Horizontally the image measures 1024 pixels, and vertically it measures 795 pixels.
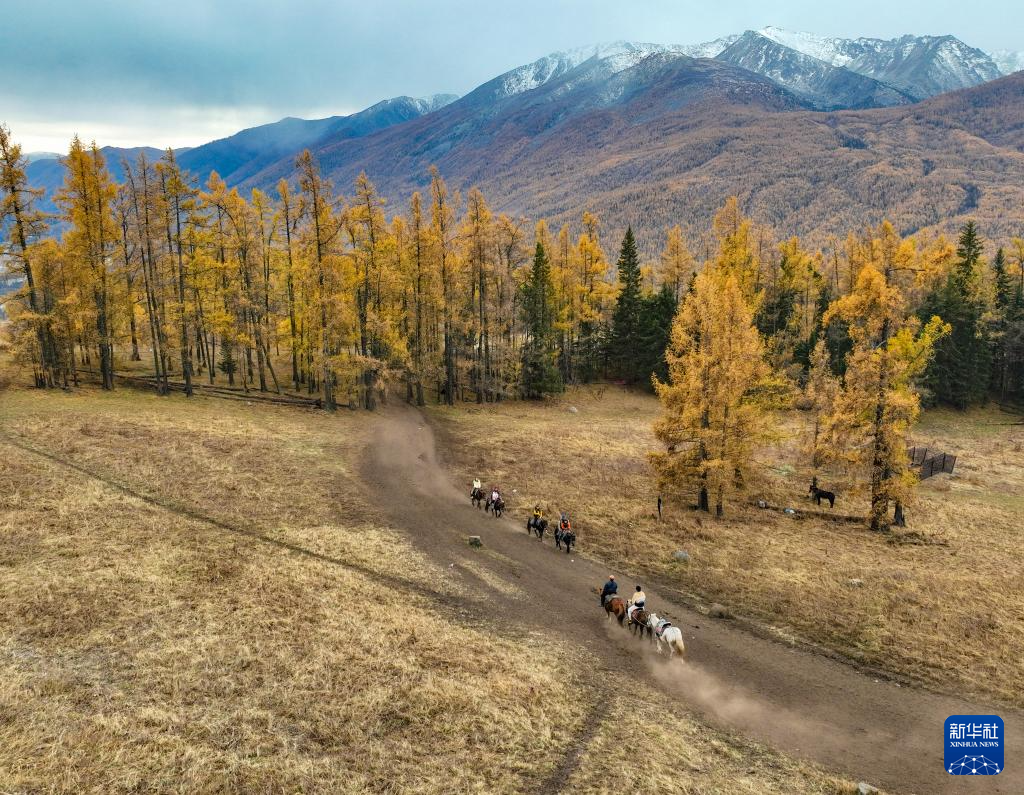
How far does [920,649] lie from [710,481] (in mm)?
12750

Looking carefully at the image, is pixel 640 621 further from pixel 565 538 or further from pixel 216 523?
pixel 216 523

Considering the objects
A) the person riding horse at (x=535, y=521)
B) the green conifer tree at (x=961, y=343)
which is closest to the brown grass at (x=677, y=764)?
the person riding horse at (x=535, y=521)

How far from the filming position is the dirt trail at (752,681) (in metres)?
12.8

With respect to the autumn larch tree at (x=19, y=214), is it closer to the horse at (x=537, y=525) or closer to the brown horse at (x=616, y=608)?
the horse at (x=537, y=525)

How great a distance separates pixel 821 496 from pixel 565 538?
20.2 meters

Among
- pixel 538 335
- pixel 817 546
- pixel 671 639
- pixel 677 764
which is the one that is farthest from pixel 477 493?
pixel 538 335

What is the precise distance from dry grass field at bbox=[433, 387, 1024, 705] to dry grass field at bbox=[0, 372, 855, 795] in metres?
7.62

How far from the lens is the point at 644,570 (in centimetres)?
2241

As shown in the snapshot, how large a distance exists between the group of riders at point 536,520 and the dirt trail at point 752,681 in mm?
591

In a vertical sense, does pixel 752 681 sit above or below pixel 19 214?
below

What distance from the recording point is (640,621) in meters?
17.4

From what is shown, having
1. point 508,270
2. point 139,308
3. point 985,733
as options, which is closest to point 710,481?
point 985,733

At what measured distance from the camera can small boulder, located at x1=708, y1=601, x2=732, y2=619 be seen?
754 inches

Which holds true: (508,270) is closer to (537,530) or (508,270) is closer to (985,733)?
(537,530)
